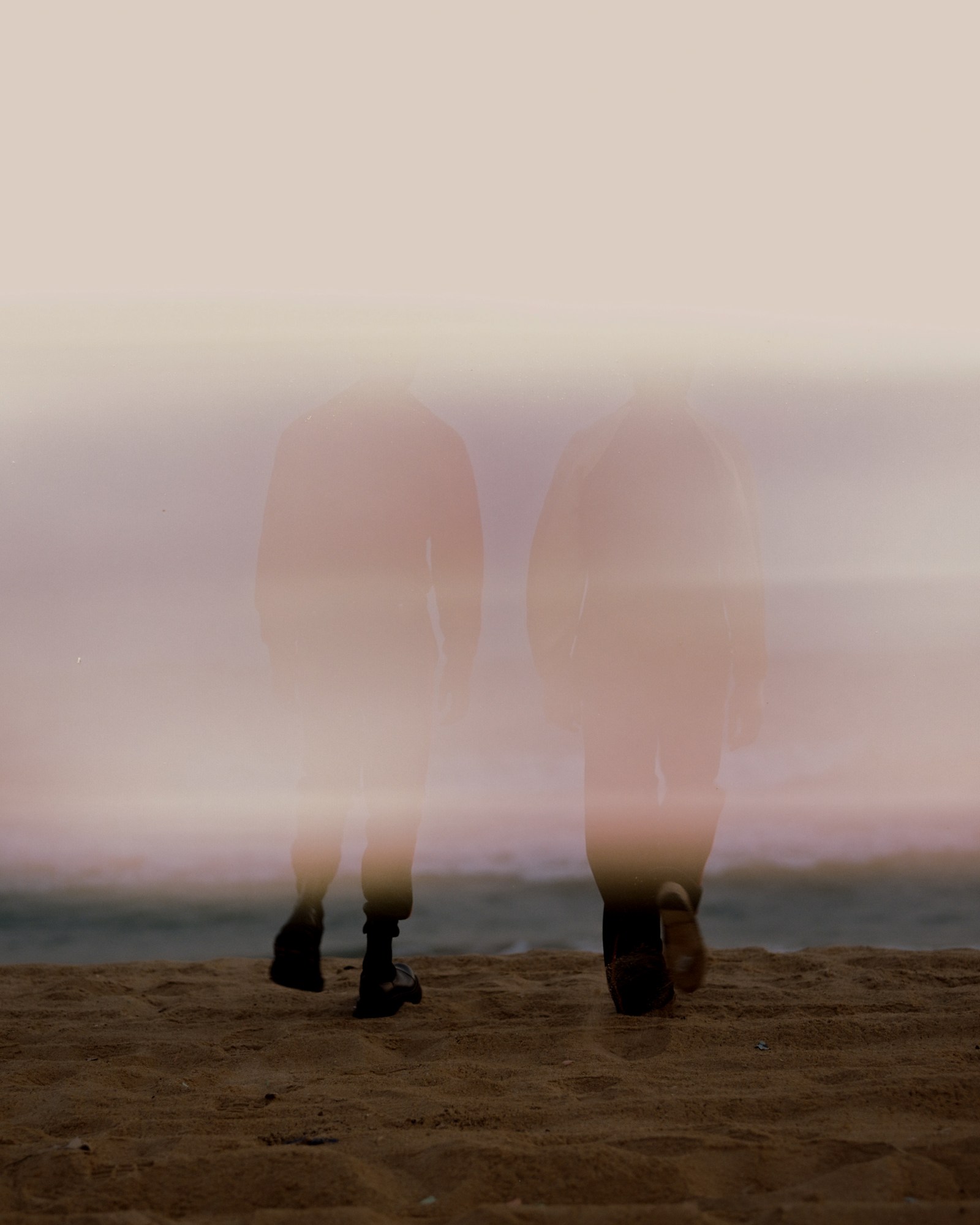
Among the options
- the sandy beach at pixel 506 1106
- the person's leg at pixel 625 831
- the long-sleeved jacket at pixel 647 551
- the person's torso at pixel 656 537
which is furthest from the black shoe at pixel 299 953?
the person's torso at pixel 656 537

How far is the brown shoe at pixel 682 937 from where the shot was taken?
9.02 ft

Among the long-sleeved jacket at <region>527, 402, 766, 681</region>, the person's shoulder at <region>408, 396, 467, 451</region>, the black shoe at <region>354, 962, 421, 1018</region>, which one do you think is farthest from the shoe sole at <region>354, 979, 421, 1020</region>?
the person's shoulder at <region>408, 396, 467, 451</region>

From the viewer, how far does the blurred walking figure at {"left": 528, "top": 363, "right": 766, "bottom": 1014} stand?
2.87 meters

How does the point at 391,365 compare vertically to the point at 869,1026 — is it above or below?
above

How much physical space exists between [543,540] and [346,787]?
0.87 meters

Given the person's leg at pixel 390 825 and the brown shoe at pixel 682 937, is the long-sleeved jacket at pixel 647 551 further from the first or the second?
the brown shoe at pixel 682 937

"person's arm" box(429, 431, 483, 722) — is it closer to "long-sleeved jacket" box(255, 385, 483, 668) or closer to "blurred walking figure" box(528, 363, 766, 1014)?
"long-sleeved jacket" box(255, 385, 483, 668)

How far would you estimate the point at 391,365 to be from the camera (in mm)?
3197

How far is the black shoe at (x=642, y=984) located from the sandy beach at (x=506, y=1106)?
5 centimetres

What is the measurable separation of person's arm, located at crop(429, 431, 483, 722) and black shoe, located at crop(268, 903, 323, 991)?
68 cm

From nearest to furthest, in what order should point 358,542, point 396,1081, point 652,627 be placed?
point 396,1081 < point 652,627 < point 358,542

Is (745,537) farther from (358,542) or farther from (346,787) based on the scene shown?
(346,787)

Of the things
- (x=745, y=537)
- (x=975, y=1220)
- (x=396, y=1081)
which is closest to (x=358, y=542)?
(x=745, y=537)

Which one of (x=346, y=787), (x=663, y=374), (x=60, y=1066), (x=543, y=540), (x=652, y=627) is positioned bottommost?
(x=60, y=1066)
